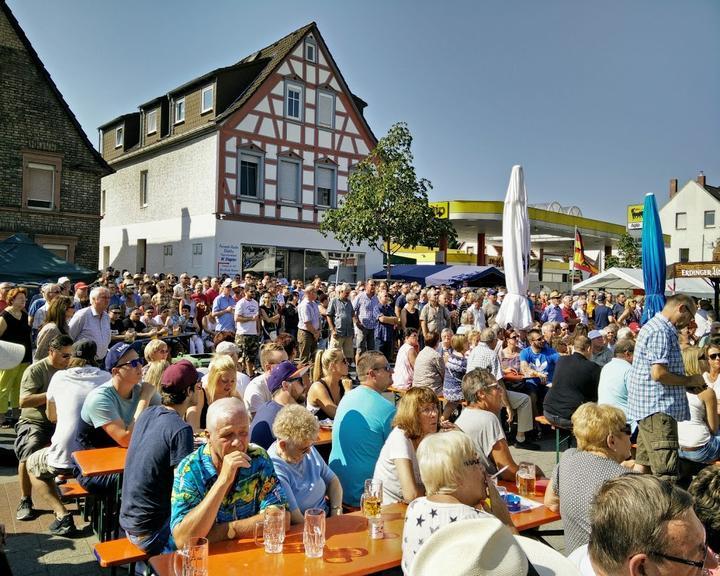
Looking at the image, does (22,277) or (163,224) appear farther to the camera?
(163,224)

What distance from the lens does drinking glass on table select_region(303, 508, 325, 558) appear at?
2900 millimetres

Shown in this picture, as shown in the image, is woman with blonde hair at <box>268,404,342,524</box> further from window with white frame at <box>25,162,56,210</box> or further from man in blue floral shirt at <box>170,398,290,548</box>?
window with white frame at <box>25,162,56,210</box>

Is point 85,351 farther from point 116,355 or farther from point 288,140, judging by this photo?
point 288,140

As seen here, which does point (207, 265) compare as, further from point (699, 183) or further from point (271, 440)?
point (699, 183)

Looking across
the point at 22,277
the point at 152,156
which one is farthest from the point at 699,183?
the point at 22,277

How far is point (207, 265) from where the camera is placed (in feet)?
78.8

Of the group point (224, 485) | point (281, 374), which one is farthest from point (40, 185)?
point (224, 485)

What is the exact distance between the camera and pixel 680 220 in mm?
54531

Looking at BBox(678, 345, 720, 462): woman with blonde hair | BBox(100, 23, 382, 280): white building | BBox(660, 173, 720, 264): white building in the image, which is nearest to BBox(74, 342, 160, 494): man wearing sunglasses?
BBox(678, 345, 720, 462): woman with blonde hair

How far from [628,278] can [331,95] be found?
50.1 feet

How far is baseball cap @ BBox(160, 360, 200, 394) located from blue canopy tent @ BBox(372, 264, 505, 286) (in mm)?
21574

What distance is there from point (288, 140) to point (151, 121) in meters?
7.69

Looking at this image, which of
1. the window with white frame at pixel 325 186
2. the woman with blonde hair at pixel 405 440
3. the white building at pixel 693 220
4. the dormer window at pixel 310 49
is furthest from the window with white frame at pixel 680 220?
the woman with blonde hair at pixel 405 440

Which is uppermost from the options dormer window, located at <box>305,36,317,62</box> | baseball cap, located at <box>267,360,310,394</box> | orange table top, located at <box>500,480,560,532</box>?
dormer window, located at <box>305,36,317,62</box>
